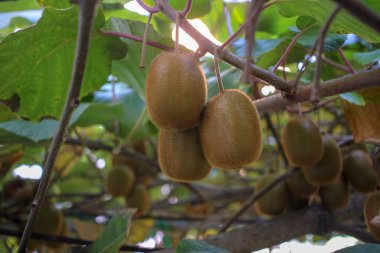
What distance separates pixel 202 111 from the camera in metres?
0.79

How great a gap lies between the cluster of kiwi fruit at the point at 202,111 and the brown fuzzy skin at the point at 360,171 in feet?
1.55

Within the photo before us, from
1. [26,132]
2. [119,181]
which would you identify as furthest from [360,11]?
[119,181]

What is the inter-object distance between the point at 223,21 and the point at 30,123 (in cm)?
70

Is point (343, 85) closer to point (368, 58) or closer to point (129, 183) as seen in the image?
point (368, 58)

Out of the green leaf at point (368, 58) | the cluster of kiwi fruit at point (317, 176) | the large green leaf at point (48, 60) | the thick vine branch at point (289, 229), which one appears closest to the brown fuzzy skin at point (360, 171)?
the cluster of kiwi fruit at point (317, 176)

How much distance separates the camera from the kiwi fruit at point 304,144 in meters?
1.06

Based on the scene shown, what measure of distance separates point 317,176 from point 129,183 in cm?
61

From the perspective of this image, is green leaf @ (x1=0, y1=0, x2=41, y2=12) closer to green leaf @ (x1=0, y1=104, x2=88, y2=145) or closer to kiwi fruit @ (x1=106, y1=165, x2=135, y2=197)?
green leaf @ (x1=0, y1=104, x2=88, y2=145)

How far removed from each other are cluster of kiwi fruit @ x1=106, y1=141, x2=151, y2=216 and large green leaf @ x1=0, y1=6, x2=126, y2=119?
49 centimetres

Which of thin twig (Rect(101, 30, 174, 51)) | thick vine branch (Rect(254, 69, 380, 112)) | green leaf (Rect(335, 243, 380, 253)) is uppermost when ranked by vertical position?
thin twig (Rect(101, 30, 174, 51))

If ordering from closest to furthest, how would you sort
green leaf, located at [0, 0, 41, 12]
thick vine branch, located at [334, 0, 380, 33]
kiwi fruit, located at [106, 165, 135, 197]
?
thick vine branch, located at [334, 0, 380, 33] < green leaf, located at [0, 0, 41, 12] < kiwi fruit, located at [106, 165, 135, 197]

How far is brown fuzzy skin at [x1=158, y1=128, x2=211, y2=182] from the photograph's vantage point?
2.68 feet

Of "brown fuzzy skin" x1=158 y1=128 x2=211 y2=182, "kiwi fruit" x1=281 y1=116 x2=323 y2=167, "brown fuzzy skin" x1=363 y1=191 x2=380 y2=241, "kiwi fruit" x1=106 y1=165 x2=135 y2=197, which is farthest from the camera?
"kiwi fruit" x1=106 y1=165 x2=135 y2=197

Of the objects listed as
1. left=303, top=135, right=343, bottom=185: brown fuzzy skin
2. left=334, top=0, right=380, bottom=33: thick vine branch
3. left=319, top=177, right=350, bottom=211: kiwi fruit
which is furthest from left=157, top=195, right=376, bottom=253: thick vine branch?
left=334, top=0, right=380, bottom=33: thick vine branch
